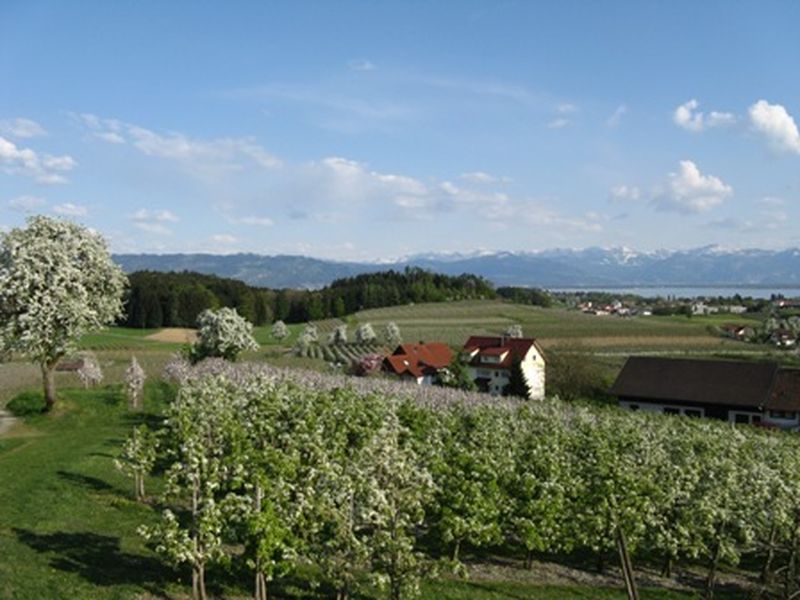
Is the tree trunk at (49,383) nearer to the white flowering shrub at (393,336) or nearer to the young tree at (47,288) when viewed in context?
Result: the young tree at (47,288)

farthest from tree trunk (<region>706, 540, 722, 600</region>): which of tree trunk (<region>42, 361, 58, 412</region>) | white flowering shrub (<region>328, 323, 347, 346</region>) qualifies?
white flowering shrub (<region>328, 323, 347, 346</region>)

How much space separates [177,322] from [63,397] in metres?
105

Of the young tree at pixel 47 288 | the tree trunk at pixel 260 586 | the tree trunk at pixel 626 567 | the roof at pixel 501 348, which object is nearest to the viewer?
the tree trunk at pixel 260 586

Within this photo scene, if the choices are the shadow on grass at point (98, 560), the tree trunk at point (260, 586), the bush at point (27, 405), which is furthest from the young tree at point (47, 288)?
the tree trunk at point (260, 586)

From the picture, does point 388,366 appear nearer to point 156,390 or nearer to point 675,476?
point 156,390

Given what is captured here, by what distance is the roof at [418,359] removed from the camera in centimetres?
8762

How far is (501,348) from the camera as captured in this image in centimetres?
8850

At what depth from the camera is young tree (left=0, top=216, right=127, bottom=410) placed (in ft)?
119

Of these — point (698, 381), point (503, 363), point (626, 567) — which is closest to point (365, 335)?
point (503, 363)

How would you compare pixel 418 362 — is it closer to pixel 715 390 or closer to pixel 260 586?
pixel 715 390

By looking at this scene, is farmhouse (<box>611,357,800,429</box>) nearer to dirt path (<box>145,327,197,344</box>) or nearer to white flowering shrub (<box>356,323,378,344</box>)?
white flowering shrub (<box>356,323,378,344</box>)

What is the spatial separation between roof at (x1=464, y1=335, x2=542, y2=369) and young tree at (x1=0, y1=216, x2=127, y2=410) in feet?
176

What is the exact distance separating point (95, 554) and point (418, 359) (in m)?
72.9

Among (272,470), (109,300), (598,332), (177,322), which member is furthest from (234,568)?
(177,322)
